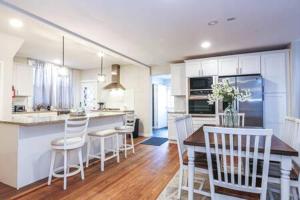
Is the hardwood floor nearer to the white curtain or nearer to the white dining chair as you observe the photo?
the white dining chair

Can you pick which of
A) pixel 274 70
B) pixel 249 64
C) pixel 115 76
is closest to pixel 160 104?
pixel 115 76

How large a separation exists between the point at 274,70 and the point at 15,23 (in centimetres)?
544

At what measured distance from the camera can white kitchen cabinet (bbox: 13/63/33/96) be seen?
16.5 ft

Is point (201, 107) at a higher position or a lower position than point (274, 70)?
lower

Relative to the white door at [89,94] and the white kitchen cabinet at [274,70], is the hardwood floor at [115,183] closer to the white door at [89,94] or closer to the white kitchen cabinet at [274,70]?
the white kitchen cabinet at [274,70]

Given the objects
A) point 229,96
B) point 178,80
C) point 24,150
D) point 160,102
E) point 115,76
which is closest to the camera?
point 229,96

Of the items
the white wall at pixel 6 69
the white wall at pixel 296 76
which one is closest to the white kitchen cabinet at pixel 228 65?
the white wall at pixel 296 76

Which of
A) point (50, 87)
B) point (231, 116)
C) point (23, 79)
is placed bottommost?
point (231, 116)

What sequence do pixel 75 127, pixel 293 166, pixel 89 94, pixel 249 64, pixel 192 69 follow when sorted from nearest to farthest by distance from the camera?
1. pixel 293 166
2. pixel 75 127
3. pixel 249 64
4. pixel 192 69
5. pixel 89 94

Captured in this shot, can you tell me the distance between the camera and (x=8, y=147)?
2582mm

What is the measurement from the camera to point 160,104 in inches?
343

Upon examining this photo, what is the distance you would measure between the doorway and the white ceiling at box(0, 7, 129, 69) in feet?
10.1

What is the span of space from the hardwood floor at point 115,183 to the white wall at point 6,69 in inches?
79.1

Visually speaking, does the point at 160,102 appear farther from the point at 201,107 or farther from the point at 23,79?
the point at 23,79
